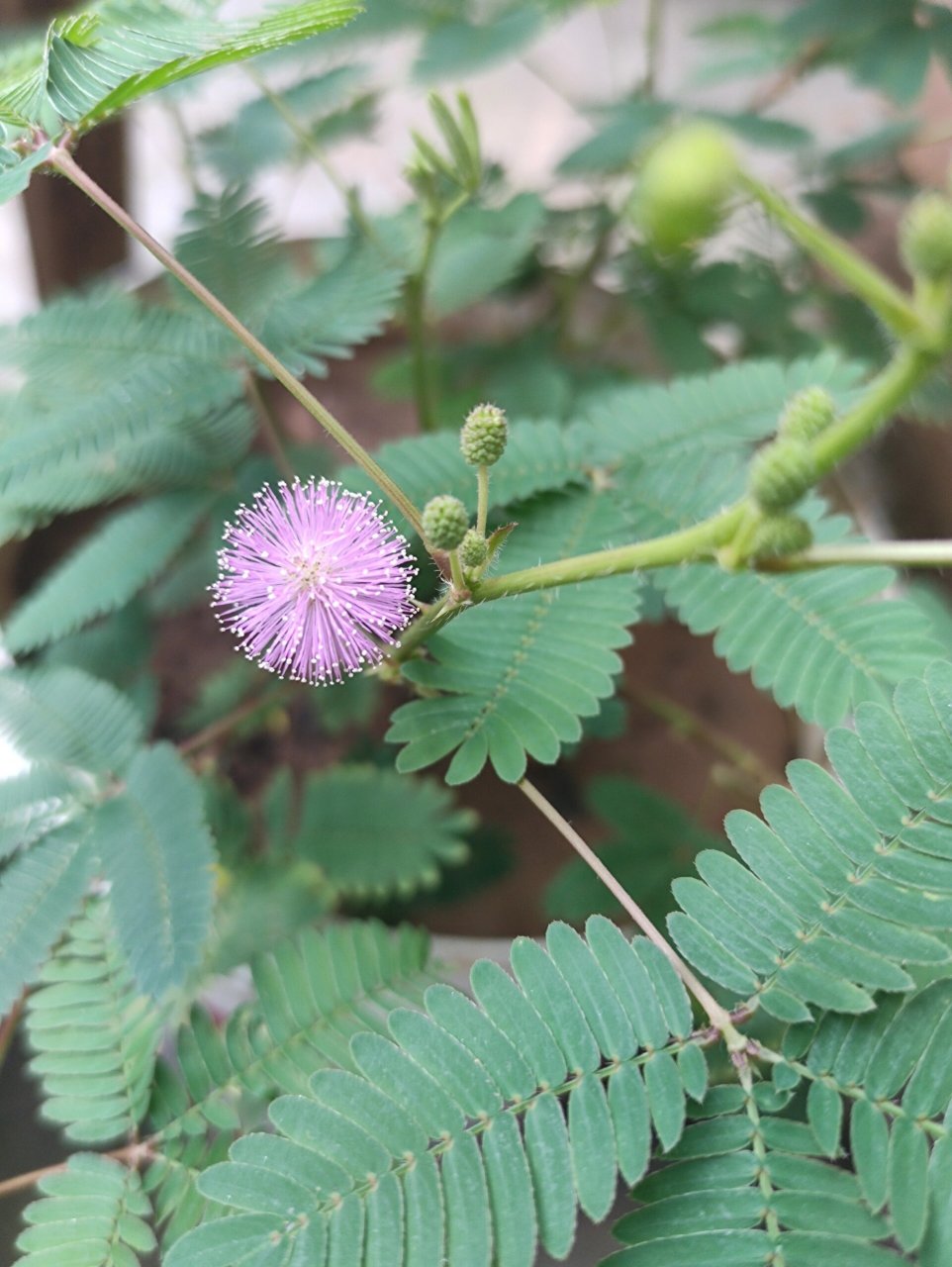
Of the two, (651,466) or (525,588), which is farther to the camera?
(651,466)

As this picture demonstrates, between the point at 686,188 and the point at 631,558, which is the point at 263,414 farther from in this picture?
the point at 686,188

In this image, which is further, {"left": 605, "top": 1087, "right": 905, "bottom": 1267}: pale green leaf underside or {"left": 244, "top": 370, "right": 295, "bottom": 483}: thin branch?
{"left": 244, "top": 370, "right": 295, "bottom": 483}: thin branch

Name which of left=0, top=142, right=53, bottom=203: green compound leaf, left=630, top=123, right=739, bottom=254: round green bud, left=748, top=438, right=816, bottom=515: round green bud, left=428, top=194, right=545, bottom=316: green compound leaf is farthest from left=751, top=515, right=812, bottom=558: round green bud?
left=428, top=194, right=545, bottom=316: green compound leaf

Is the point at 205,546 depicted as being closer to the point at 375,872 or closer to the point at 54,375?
the point at 54,375

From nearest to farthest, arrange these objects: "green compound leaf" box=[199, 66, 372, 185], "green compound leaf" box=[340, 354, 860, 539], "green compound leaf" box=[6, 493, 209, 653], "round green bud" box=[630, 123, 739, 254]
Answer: "round green bud" box=[630, 123, 739, 254] → "green compound leaf" box=[340, 354, 860, 539] → "green compound leaf" box=[6, 493, 209, 653] → "green compound leaf" box=[199, 66, 372, 185]

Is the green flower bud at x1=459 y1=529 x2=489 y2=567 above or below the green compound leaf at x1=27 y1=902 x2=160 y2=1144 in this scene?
above

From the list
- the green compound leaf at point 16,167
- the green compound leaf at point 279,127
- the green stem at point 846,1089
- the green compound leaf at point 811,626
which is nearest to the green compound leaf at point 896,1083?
the green stem at point 846,1089

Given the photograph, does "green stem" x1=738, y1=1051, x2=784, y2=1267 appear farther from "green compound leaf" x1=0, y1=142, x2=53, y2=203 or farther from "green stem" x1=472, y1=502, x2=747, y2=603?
"green compound leaf" x1=0, y1=142, x2=53, y2=203

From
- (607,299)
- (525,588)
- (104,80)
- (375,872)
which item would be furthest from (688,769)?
(104,80)
